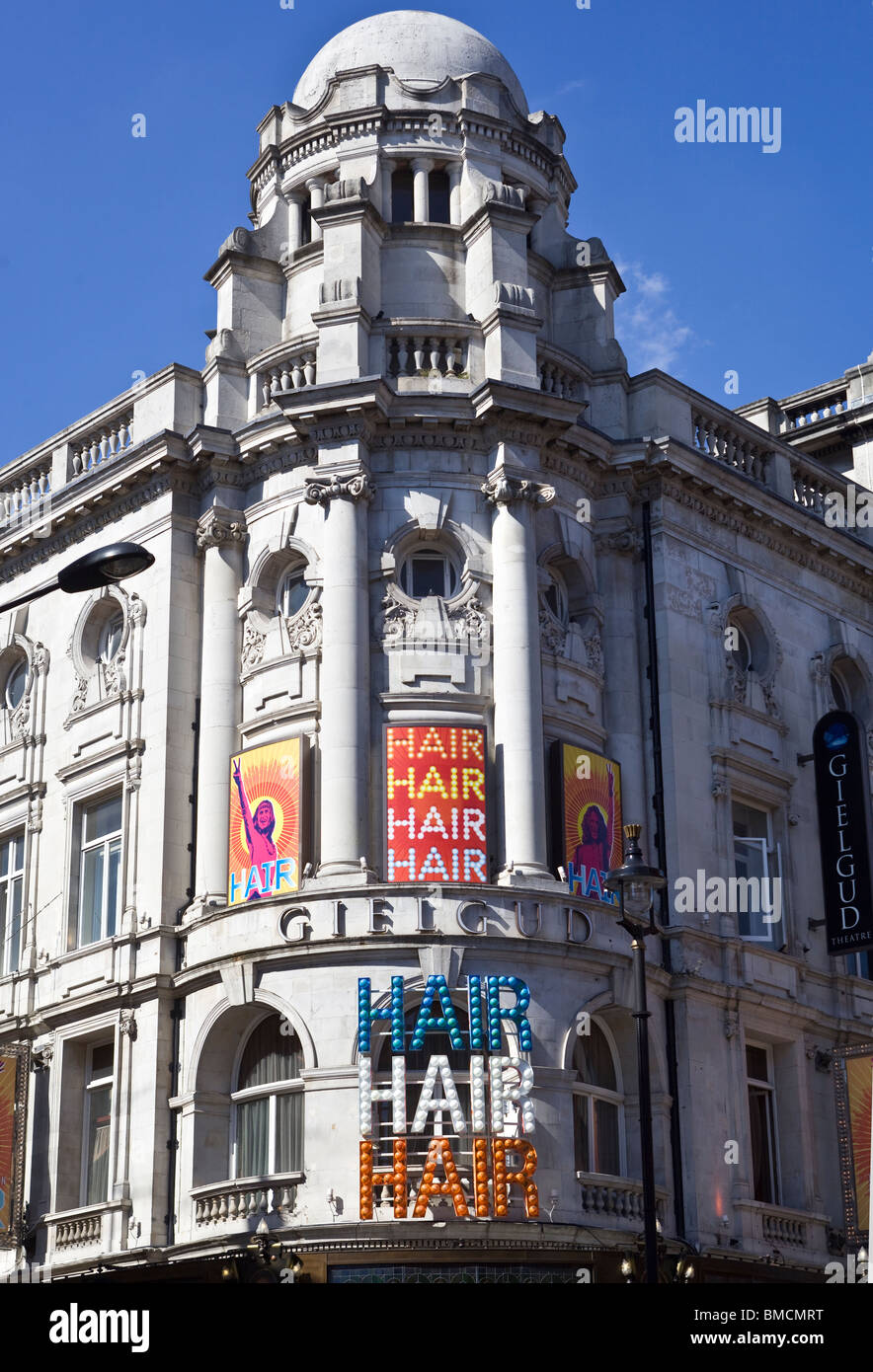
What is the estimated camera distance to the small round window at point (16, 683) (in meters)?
44.2

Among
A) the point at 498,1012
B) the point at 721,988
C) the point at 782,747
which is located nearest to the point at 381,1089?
the point at 498,1012

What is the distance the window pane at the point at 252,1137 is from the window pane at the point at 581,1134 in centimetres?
512

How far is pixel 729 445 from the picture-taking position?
144 ft

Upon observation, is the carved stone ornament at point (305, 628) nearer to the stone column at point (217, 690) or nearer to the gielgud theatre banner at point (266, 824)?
the stone column at point (217, 690)

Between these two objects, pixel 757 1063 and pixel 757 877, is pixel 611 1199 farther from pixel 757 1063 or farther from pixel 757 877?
pixel 757 877

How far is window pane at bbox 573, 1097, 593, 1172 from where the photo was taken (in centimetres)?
3512

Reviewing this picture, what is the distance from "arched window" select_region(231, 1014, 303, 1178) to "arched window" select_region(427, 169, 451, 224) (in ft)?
55.4

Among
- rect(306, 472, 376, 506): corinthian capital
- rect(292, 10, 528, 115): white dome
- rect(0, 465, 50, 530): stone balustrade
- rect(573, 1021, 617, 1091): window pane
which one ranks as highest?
rect(292, 10, 528, 115): white dome

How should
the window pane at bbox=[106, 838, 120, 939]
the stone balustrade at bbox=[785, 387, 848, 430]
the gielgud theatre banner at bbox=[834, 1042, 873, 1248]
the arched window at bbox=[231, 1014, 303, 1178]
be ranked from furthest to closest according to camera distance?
the stone balustrade at bbox=[785, 387, 848, 430]
the gielgud theatre banner at bbox=[834, 1042, 873, 1248]
the window pane at bbox=[106, 838, 120, 939]
the arched window at bbox=[231, 1014, 303, 1178]

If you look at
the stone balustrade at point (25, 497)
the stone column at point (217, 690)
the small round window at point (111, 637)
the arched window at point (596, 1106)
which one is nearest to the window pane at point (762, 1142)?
the arched window at point (596, 1106)

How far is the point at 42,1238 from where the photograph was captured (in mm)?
37812

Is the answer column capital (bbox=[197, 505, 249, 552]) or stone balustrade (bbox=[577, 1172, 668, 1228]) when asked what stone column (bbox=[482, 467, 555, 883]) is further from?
stone balustrade (bbox=[577, 1172, 668, 1228])

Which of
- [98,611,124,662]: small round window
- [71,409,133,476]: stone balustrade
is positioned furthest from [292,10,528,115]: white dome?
[98,611,124,662]: small round window
